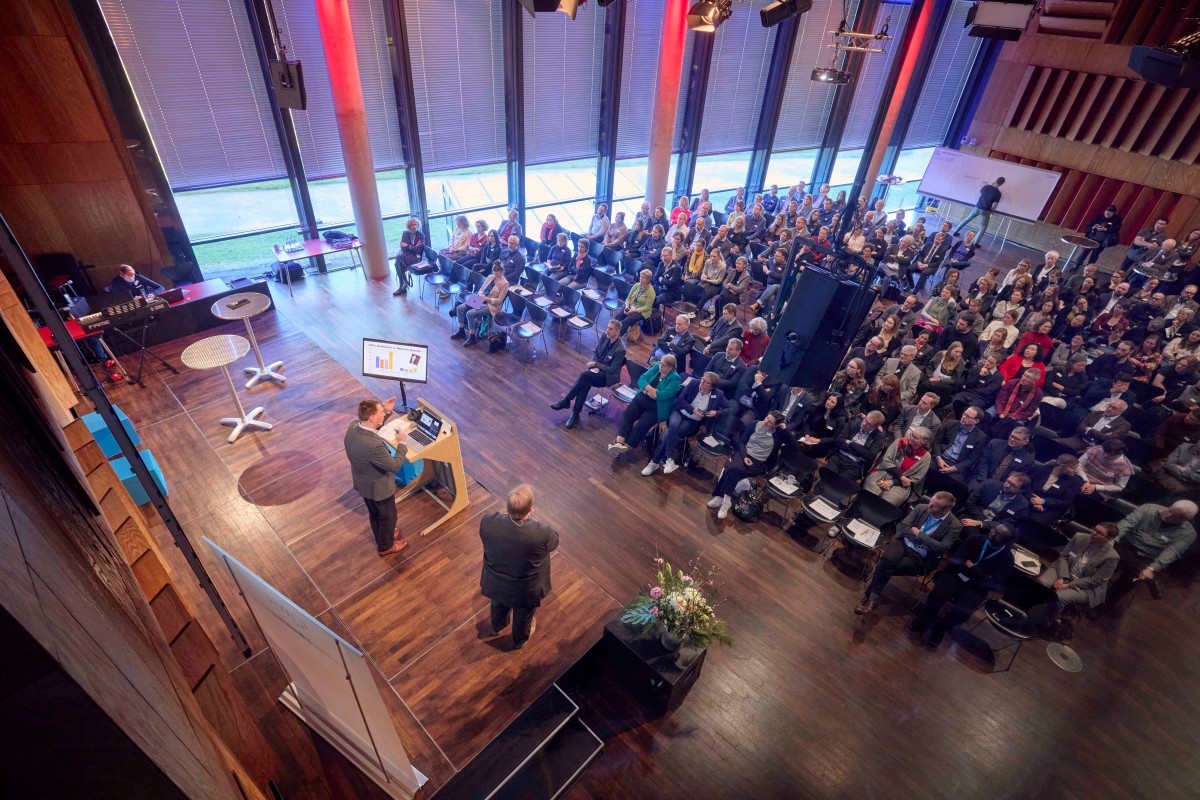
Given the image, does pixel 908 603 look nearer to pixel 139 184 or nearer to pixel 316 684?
pixel 316 684

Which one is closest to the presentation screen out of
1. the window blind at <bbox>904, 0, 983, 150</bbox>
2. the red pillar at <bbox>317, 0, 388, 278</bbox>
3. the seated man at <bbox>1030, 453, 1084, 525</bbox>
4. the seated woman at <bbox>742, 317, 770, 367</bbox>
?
the seated woman at <bbox>742, 317, 770, 367</bbox>

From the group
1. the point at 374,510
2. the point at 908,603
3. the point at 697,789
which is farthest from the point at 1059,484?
the point at 374,510

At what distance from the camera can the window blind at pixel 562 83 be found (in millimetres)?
9469

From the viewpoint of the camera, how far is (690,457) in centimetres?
616

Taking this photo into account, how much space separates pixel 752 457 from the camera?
5.53 meters

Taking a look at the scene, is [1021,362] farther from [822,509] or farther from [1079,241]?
[1079,241]

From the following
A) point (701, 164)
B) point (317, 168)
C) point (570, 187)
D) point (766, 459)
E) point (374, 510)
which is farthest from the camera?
point (701, 164)

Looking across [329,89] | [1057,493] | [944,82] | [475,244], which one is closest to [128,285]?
[329,89]

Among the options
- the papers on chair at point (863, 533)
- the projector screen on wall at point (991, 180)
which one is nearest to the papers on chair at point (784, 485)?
the papers on chair at point (863, 533)

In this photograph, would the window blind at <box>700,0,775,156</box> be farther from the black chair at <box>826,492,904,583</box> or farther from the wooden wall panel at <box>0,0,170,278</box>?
the wooden wall panel at <box>0,0,170,278</box>

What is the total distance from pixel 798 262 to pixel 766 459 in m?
2.26

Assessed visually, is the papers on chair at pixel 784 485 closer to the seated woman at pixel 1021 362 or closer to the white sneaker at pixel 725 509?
the white sneaker at pixel 725 509

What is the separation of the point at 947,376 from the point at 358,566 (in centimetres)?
628

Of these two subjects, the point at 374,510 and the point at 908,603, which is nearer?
the point at 374,510
